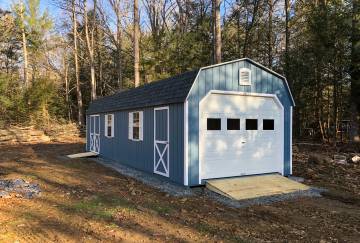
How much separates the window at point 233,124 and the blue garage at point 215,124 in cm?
3

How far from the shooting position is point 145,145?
1107cm

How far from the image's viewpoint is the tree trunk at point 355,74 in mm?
16625

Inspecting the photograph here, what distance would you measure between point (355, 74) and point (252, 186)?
1190 centimetres

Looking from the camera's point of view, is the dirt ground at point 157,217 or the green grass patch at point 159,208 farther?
the green grass patch at point 159,208

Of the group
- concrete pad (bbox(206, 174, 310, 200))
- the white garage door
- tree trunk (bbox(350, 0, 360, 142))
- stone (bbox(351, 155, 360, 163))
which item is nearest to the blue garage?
the white garage door

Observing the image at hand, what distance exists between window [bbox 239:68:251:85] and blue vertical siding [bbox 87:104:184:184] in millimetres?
1927

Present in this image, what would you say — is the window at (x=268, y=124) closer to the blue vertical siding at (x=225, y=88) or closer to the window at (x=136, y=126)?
the blue vertical siding at (x=225, y=88)

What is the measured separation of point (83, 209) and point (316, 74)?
17928 mm

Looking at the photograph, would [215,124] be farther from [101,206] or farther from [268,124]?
[101,206]

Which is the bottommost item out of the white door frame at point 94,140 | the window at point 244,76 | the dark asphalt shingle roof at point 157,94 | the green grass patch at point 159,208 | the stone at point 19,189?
the green grass patch at point 159,208

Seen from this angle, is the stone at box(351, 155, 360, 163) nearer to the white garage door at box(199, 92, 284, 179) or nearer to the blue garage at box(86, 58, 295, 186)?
the blue garage at box(86, 58, 295, 186)

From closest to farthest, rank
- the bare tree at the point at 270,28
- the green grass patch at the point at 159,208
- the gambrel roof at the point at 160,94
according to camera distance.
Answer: the green grass patch at the point at 159,208
the gambrel roof at the point at 160,94
the bare tree at the point at 270,28

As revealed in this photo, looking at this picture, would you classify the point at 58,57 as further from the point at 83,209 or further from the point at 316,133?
the point at 83,209

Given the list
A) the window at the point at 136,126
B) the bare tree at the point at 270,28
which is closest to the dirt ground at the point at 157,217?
the window at the point at 136,126
